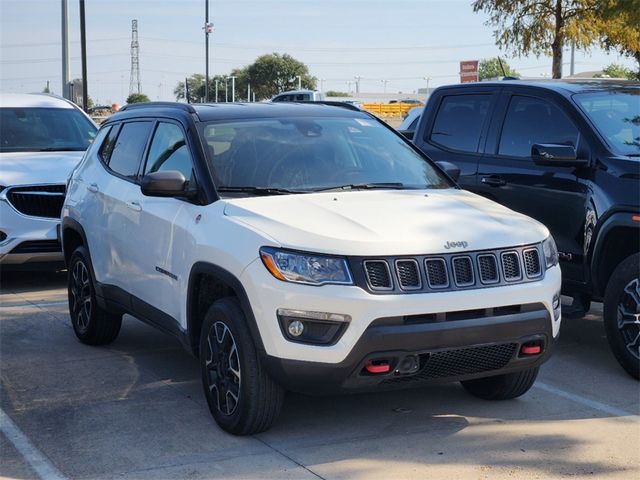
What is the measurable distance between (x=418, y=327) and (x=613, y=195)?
2441 mm

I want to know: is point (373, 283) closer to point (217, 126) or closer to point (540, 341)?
point (540, 341)

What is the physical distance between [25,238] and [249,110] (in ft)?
14.2

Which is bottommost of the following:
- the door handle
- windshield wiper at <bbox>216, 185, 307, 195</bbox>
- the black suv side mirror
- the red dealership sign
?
the door handle

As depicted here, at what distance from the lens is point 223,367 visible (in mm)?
4988

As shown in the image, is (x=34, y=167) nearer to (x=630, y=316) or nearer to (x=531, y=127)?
(x=531, y=127)

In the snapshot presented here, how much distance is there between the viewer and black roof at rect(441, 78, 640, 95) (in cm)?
715

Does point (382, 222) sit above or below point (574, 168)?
below

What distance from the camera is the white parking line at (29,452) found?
179 inches

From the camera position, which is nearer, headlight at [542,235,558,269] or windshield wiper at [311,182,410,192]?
headlight at [542,235,558,269]

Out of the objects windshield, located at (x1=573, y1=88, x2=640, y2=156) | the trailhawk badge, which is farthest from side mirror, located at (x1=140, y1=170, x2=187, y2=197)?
windshield, located at (x1=573, y1=88, x2=640, y2=156)

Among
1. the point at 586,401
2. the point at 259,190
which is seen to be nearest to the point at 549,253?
the point at 586,401

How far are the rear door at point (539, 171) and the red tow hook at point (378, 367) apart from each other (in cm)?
258

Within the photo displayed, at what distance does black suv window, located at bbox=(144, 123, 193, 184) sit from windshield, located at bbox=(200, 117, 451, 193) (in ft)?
0.60

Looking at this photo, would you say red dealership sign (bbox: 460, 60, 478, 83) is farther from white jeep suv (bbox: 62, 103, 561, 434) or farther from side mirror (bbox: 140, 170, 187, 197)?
side mirror (bbox: 140, 170, 187, 197)
